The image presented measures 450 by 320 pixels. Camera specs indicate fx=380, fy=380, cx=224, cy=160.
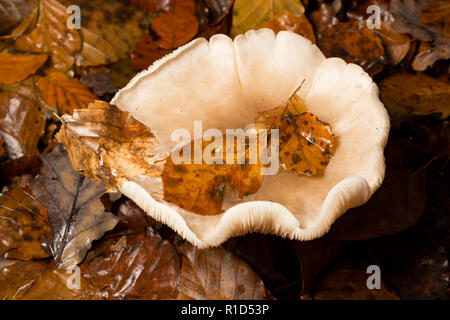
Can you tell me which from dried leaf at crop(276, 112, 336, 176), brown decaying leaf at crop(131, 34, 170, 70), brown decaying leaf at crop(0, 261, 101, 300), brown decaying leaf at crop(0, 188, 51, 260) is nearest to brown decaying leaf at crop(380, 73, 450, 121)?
dried leaf at crop(276, 112, 336, 176)

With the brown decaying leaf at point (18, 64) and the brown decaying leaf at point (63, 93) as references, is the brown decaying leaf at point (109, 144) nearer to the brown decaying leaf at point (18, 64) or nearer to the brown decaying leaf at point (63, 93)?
the brown decaying leaf at point (63, 93)

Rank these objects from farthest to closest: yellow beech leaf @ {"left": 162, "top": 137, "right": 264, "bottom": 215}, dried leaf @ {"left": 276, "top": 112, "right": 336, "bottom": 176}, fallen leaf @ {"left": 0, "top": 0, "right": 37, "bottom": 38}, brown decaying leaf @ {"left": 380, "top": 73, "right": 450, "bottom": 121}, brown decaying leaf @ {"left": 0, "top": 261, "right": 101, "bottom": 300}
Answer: fallen leaf @ {"left": 0, "top": 0, "right": 37, "bottom": 38}
brown decaying leaf @ {"left": 380, "top": 73, "right": 450, "bottom": 121}
brown decaying leaf @ {"left": 0, "top": 261, "right": 101, "bottom": 300}
dried leaf @ {"left": 276, "top": 112, "right": 336, "bottom": 176}
yellow beech leaf @ {"left": 162, "top": 137, "right": 264, "bottom": 215}

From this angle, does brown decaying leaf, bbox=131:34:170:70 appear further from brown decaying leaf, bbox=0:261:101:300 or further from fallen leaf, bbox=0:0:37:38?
brown decaying leaf, bbox=0:261:101:300

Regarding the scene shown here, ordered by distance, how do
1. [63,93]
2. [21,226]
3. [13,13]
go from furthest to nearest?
[13,13]
[63,93]
[21,226]

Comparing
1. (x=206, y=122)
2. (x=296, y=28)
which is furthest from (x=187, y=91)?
(x=296, y=28)

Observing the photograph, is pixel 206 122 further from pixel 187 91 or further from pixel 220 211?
pixel 220 211

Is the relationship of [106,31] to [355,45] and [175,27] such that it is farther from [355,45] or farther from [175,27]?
[355,45]

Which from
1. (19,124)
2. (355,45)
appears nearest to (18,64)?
(19,124)
